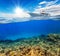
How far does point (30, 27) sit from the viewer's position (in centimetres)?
209

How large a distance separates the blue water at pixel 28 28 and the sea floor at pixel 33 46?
0.21 feet

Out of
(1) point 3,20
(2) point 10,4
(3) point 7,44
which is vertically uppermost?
(2) point 10,4

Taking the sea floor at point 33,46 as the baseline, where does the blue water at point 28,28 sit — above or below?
above

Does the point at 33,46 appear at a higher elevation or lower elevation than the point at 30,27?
lower

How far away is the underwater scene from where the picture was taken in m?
2.02

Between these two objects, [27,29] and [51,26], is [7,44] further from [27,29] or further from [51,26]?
[51,26]

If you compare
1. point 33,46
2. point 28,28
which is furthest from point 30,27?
point 33,46

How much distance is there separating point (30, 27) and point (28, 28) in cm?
3

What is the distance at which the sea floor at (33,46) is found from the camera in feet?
6.52

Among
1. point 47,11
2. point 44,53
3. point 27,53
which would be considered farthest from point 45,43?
point 47,11

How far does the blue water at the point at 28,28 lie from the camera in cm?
206

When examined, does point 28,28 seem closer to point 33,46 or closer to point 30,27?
point 30,27

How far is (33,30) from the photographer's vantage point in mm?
2100

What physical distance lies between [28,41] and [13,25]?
0.28 m
